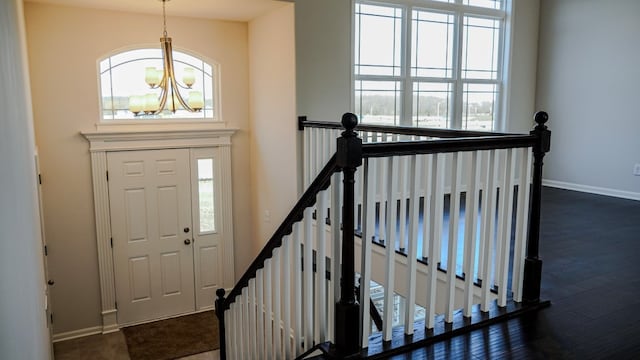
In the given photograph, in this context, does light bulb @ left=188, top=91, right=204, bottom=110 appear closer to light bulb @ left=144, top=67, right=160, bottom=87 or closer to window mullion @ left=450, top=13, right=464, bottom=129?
light bulb @ left=144, top=67, right=160, bottom=87

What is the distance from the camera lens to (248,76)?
259 inches

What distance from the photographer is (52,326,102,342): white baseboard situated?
5.91 metres

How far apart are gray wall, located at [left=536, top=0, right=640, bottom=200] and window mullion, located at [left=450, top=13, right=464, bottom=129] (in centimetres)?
139

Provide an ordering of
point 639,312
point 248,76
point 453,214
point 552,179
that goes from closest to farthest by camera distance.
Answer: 1. point 453,214
2. point 639,312
3. point 248,76
4. point 552,179

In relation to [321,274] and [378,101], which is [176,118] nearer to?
[378,101]

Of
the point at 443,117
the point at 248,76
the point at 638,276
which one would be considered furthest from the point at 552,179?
the point at 248,76

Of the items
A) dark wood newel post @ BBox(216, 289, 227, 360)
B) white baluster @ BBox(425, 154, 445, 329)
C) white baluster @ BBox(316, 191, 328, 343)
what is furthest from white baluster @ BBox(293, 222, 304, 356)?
dark wood newel post @ BBox(216, 289, 227, 360)

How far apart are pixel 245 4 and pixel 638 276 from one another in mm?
4405

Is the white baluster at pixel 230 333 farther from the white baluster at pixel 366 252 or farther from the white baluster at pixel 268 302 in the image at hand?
the white baluster at pixel 366 252

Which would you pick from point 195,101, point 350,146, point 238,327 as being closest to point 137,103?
point 195,101

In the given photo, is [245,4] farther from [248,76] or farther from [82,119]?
[82,119]

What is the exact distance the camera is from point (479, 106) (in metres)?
6.89

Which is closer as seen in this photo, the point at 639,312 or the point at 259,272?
the point at 639,312

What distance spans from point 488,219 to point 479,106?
15.0 feet
